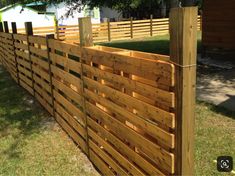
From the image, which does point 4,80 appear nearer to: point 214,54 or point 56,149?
point 56,149

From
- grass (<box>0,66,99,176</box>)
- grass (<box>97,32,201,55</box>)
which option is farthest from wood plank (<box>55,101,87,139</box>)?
grass (<box>97,32,201,55</box>)

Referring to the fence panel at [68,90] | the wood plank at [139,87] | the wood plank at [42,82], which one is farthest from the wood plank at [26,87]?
the wood plank at [139,87]

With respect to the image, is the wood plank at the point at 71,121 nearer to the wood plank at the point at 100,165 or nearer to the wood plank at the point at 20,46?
the wood plank at the point at 100,165

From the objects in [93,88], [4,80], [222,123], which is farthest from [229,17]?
[93,88]

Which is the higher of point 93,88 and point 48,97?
point 93,88

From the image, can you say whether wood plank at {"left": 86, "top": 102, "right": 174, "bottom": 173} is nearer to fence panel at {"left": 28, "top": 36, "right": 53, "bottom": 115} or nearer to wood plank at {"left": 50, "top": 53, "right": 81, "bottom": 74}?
wood plank at {"left": 50, "top": 53, "right": 81, "bottom": 74}

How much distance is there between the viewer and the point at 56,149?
5.26m

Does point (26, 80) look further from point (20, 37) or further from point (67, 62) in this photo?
point (67, 62)

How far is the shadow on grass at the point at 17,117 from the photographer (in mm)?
5891

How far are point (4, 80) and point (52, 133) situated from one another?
587 cm

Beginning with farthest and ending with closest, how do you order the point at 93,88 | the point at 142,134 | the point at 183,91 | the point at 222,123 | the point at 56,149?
the point at 222,123
the point at 56,149
the point at 93,88
the point at 142,134
the point at 183,91

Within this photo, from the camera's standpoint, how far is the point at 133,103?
3244mm

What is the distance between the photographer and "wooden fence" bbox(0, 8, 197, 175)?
260 cm

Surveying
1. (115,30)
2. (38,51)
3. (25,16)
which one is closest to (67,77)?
(38,51)
